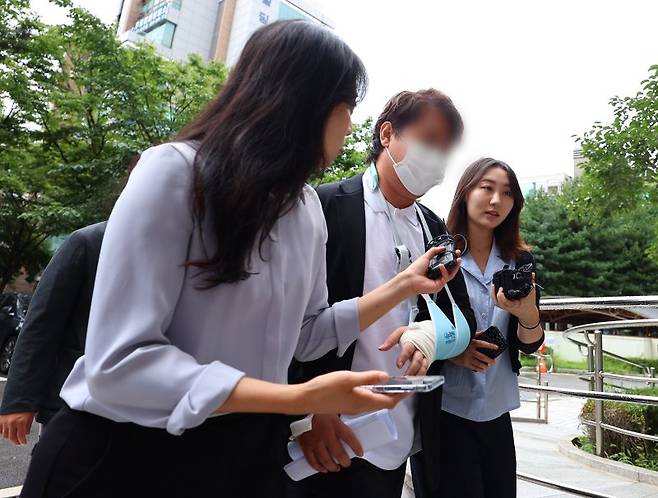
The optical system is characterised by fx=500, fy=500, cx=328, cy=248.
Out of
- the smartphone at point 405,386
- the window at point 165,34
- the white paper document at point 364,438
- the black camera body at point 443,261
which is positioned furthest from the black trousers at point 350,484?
the window at point 165,34

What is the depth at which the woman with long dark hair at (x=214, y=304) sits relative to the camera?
0.70 m

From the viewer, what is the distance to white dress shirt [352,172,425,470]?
1.41 metres

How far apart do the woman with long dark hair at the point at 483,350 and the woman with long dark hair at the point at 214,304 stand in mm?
939

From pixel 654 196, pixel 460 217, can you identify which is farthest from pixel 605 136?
pixel 460 217

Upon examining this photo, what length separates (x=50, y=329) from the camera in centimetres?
190

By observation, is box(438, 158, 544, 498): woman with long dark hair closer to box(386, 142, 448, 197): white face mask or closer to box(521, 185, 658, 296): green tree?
box(386, 142, 448, 197): white face mask

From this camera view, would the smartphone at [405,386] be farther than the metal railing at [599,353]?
No

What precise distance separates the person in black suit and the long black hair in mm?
1255

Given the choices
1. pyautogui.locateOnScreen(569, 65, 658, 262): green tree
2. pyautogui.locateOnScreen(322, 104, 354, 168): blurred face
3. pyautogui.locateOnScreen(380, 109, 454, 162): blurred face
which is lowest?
pyautogui.locateOnScreen(322, 104, 354, 168): blurred face

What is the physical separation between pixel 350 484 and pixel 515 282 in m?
0.84

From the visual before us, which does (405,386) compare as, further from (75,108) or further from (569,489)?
(75,108)

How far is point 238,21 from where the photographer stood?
4181cm

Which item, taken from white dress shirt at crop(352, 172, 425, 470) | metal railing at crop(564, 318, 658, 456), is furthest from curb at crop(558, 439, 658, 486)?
white dress shirt at crop(352, 172, 425, 470)

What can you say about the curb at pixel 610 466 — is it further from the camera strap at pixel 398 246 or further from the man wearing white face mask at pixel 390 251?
the camera strap at pixel 398 246
